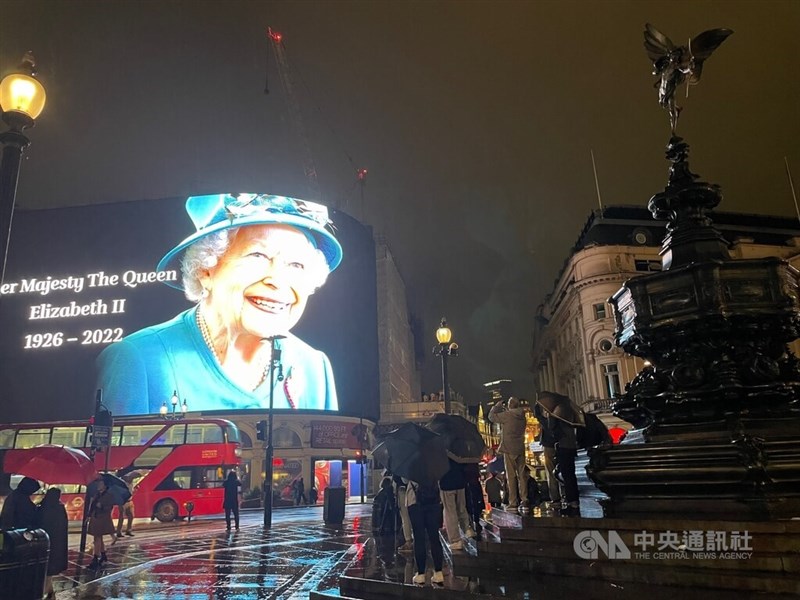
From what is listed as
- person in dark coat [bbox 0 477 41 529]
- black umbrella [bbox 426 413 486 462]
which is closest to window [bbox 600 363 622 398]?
black umbrella [bbox 426 413 486 462]

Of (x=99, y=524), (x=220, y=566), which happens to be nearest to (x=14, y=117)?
(x=220, y=566)

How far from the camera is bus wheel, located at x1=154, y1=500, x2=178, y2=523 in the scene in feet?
74.0

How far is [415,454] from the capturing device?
6.23 meters

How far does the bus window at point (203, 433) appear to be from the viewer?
24.1 meters

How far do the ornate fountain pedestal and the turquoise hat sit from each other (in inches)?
1568

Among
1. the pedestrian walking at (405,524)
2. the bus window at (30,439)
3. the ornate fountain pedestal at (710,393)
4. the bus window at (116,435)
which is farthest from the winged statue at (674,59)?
the bus window at (30,439)

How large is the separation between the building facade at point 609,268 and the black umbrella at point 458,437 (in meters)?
36.5

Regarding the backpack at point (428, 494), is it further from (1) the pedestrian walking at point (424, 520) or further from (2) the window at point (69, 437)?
(2) the window at point (69, 437)

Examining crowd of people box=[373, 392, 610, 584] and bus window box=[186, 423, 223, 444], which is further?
bus window box=[186, 423, 223, 444]

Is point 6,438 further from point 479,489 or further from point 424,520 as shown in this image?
point 424,520

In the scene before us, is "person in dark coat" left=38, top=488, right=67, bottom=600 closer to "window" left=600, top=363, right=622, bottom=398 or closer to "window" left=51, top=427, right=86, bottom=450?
"window" left=51, top=427, right=86, bottom=450

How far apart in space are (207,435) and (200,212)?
2855cm

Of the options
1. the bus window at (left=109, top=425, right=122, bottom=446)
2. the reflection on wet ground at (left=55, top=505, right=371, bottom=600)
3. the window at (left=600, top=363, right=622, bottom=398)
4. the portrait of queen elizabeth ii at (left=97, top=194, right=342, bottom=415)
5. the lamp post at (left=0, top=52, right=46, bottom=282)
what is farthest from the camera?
the window at (left=600, top=363, right=622, bottom=398)

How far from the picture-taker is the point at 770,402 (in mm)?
6090
